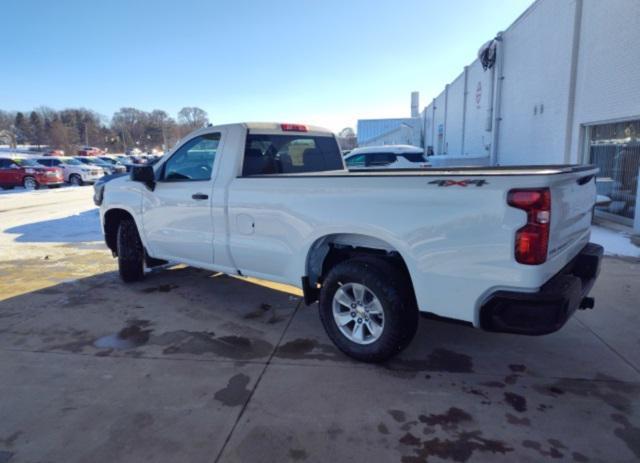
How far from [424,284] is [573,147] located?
1036 centimetres

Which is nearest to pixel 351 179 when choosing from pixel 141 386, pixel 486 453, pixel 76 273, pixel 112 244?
pixel 486 453

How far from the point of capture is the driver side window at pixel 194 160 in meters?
4.95

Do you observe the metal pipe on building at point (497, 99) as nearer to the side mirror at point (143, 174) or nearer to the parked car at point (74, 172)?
the side mirror at point (143, 174)

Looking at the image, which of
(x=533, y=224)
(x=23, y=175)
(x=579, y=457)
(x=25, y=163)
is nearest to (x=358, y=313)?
(x=533, y=224)

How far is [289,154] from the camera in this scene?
17.1 ft

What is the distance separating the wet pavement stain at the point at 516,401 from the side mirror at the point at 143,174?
4377mm

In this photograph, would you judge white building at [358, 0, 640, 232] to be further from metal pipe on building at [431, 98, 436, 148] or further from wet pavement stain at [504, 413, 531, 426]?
metal pipe on building at [431, 98, 436, 148]

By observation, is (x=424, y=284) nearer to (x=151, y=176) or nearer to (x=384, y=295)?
(x=384, y=295)

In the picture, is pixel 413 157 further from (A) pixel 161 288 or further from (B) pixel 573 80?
(A) pixel 161 288

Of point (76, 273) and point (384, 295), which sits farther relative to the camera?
point (76, 273)

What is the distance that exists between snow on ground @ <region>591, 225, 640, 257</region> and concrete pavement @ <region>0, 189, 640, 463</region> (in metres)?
2.59

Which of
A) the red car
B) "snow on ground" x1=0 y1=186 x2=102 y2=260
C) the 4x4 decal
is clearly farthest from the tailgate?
the red car

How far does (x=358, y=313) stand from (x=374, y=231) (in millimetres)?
770

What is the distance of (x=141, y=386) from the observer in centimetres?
346
